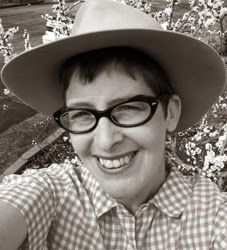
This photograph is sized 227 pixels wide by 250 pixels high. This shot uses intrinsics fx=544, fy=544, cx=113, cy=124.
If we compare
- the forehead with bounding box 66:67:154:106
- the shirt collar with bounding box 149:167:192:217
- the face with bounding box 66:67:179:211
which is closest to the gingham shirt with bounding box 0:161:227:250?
the shirt collar with bounding box 149:167:192:217

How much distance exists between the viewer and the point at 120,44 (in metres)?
1.92

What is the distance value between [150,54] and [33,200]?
0.68m

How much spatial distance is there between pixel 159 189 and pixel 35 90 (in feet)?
2.13

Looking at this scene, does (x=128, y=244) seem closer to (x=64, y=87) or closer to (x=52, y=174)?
(x=52, y=174)

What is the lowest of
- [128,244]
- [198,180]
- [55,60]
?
[128,244]

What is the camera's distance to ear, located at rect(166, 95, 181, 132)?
215cm

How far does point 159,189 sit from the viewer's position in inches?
84.2

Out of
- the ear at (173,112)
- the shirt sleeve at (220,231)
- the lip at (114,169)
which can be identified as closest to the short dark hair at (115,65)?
the ear at (173,112)

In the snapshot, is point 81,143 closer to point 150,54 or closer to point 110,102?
point 110,102

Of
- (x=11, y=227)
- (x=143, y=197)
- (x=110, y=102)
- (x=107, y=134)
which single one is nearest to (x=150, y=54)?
(x=110, y=102)

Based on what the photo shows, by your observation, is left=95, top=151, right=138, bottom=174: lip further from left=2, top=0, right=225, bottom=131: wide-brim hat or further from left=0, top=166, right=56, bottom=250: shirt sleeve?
→ left=2, top=0, right=225, bottom=131: wide-brim hat

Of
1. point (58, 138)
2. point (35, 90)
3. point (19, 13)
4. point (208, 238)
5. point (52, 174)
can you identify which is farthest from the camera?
point (19, 13)

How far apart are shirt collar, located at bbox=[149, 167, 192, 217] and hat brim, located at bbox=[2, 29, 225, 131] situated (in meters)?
0.34

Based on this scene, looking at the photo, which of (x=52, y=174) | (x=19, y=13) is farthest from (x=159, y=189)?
(x=19, y=13)
